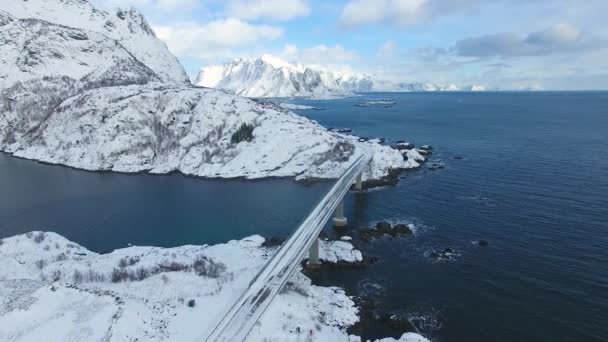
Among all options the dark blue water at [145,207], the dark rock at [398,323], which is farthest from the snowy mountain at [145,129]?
the dark rock at [398,323]

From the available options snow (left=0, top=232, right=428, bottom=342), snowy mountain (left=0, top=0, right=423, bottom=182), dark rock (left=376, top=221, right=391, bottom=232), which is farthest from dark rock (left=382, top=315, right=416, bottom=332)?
snowy mountain (left=0, top=0, right=423, bottom=182)

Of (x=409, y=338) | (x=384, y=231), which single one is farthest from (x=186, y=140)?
(x=409, y=338)

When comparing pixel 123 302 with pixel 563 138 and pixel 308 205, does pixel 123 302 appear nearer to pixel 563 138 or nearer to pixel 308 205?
pixel 308 205

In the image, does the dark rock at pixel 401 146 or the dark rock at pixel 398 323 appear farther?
the dark rock at pixel 401 146

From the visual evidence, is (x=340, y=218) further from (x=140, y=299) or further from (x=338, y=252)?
(x=140, y=299)

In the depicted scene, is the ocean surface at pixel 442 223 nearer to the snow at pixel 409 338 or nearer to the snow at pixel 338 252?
the snow at pixel 409 338

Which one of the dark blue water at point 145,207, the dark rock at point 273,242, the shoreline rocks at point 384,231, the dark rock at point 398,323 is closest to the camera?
the dark rock at point 398,323

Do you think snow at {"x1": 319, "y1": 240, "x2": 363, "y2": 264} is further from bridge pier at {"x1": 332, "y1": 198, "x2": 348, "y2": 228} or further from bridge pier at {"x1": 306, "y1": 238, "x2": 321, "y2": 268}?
bridge pier at {"x1": 332, "y1": 198, "x2": 348, "y2": 228}
